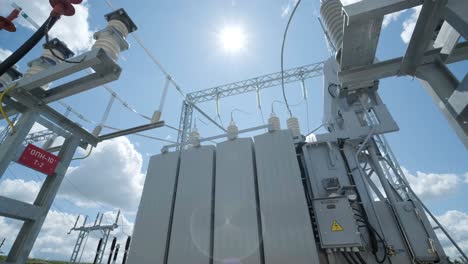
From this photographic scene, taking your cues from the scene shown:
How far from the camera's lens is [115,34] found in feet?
6.49

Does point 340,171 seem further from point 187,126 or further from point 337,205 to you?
point 187,126

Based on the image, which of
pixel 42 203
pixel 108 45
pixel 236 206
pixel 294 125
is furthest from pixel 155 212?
pixel 294 125

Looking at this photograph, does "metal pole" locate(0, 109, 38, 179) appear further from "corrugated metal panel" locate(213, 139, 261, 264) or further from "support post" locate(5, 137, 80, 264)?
"corrugated metal panel" locate(213, 139, 261, 264)

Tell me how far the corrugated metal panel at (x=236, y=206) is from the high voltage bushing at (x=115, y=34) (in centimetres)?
225

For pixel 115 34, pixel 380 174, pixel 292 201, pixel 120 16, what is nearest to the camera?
pixel 115 34

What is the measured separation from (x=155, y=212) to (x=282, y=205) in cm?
212

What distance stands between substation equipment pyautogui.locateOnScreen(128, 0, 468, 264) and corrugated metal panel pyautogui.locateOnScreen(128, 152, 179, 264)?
17 mm

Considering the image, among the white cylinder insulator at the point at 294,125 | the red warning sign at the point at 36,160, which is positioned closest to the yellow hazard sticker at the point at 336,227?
the white cylinder insulator at the point at 294,125

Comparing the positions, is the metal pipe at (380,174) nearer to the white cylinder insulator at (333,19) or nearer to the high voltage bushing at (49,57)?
the white cylinder insulator at (333,19)

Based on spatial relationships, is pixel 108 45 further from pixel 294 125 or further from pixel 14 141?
pixel 294 125

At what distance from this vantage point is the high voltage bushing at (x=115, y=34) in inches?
73.9

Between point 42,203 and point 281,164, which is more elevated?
point 281,164

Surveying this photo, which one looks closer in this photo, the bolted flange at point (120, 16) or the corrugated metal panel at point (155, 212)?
the bolted flange at point (120, 16)

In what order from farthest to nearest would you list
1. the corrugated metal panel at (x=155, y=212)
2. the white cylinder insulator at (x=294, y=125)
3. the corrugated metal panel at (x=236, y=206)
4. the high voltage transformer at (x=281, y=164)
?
1. the white cylinder insulator at (x=294, y=125)
2. the corrugated metal panel at (x=155, y=212)
3. the corrugated metal panel at (x=236, y=206)
4. the high voltage transformer at (x=281, y=164)
